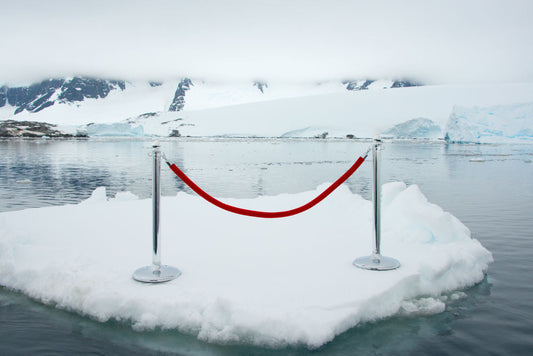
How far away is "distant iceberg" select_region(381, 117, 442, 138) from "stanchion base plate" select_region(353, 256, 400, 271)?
36254mm

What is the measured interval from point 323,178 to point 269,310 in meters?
10.8

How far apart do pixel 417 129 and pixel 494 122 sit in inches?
268

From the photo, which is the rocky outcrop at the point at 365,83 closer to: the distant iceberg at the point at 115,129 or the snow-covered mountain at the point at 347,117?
the snow-covered mountain at the point at 347,117

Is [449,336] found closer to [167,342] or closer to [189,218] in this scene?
[167,342]

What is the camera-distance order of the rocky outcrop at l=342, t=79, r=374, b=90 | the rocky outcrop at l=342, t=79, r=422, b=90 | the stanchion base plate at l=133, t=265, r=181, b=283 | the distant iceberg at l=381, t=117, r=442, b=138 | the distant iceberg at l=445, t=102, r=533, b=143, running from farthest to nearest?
the rocky outcrop at l=342, t=79, r=374, b=90 < the rocky outcrop at l=342, t=79, r=422, b=90 < the distant iceberg at l=381, t=117, r=442, b=138 < the distant iceberg at l=445, t=102, r=533, b=143 < the stanchion base plate at l=133, t=265, r=181, b=283

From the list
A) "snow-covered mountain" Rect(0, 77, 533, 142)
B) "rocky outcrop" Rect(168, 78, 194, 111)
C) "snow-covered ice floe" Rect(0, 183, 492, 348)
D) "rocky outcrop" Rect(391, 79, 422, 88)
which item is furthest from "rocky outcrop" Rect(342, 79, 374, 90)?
"snow-covered ice floe" Rect(0, 183, 492, 348)

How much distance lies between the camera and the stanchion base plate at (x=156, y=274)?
3105mm

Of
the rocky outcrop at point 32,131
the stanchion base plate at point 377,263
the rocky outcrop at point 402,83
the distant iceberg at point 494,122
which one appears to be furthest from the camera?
the rocky outcrop at point 402,83

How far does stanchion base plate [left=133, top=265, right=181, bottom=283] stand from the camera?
3105mm

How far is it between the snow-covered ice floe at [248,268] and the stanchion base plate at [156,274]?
0.06 m

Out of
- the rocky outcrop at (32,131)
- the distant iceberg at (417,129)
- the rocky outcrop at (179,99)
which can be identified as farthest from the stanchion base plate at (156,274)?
the rocky outcrop at (179,99)

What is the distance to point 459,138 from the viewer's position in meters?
33.0

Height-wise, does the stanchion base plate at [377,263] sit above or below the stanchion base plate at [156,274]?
above

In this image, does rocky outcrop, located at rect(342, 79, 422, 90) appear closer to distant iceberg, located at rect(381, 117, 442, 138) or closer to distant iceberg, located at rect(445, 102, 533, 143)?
distant iceberg, located at rect(381, 117, 442, 138)
